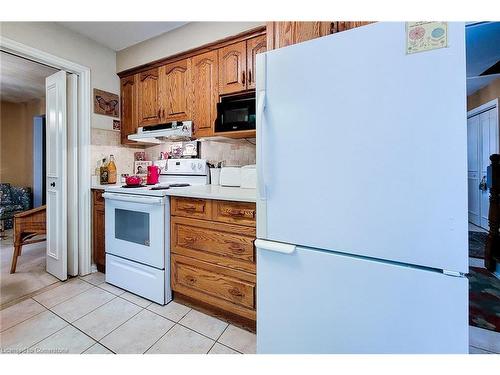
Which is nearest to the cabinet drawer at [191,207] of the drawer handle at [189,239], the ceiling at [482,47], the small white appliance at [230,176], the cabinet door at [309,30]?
the drawer handle at [189,239]

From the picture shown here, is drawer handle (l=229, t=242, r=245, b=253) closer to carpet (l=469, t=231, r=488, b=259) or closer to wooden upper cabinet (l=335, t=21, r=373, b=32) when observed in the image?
wooden upper cabinet (l=335, t=21, r=373, b=32)

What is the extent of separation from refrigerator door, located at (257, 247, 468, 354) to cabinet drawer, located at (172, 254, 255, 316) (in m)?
0.34

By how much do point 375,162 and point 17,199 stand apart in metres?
5.62

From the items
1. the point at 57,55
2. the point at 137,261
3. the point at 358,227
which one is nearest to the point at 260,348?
the point at 358,227

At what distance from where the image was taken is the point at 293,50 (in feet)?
2.96

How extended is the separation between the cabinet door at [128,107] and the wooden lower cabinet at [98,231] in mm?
669

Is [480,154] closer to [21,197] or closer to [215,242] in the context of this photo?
[215,242]

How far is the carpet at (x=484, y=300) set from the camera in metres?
1.50

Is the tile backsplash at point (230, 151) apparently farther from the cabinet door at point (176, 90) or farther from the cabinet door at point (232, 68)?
the cabinet door at point (232, 68)

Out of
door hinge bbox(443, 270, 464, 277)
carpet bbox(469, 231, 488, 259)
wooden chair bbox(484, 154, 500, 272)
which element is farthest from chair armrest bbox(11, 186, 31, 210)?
carpet bbox(469, 231, 488, 259)

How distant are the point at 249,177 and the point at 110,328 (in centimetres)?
136

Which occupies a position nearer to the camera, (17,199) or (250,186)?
(250,186)

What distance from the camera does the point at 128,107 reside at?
2.38m

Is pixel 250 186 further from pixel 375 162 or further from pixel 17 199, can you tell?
pixel 17 199
